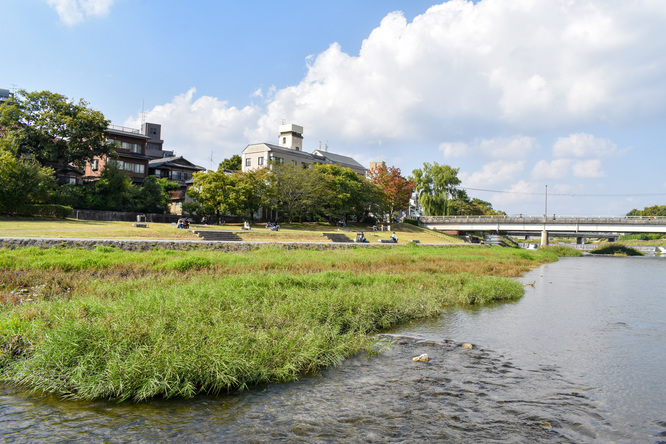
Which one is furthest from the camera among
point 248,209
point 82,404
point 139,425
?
point 248,209

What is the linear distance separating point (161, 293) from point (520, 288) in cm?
1430

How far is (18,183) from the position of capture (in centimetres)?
3712

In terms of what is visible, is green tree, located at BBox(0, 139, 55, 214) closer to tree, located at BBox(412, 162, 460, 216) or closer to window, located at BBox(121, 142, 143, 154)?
window, located at BBox(121, 142, 143, 154)

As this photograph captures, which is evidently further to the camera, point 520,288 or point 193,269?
point 520,288

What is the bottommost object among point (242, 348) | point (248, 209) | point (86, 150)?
point (242, 348)

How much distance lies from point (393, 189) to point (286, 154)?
1864cm

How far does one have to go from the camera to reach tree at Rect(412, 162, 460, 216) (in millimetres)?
81250

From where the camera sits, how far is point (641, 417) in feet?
20.2

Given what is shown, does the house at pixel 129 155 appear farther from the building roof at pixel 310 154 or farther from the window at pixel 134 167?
the building roof at pixel 310 154

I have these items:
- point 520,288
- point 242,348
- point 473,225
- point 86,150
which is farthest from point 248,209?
point 242,348

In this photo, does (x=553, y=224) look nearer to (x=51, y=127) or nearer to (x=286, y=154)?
(x=286, y=154)

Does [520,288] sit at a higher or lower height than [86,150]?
lower

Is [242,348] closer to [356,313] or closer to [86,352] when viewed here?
[86,352]

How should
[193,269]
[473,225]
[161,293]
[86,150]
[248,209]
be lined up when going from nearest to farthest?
[161,293]
[193,269]
[86,150]
[248,209]
[473,225]
